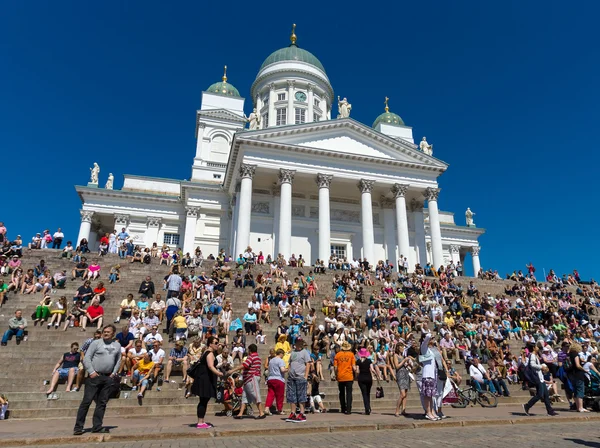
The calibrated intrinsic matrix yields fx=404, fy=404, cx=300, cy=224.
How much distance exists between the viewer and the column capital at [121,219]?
3644 cm

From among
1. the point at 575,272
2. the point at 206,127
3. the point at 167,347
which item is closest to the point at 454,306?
the point at 167,347

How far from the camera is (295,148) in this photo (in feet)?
96.2

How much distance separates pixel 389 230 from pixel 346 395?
24937 millimetres

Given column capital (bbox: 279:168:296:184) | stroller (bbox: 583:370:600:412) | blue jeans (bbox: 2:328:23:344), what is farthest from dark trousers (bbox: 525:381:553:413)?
column capital (bbox: 279:168:296:184)

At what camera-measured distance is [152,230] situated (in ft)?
121

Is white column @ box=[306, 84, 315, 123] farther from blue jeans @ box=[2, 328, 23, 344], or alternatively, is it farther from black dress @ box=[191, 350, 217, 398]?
black dress @ box=[191, 350, 217, 398]

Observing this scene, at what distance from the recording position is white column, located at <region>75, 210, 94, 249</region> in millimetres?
35062

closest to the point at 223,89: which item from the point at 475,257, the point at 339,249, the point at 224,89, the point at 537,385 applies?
the point at 224,89

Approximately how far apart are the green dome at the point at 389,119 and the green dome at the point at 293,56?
9.17 meters

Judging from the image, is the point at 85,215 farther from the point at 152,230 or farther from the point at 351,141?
the point at 351,141

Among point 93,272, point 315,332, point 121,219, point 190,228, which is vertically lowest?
point 315,332

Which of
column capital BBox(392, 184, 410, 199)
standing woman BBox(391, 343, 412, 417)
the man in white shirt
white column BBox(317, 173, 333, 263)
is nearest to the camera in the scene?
standing woman BBox(391, 343, 412, 417)

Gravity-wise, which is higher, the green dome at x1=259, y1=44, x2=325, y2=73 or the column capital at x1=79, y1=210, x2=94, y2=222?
the green dome at x1=259, y1=44, x2=325, y2=73

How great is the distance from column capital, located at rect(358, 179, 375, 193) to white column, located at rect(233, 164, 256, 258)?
804 centimetres
